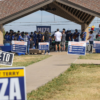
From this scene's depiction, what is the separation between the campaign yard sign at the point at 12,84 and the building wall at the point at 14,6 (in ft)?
64.0

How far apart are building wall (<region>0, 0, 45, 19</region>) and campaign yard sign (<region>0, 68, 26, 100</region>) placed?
19515 mm

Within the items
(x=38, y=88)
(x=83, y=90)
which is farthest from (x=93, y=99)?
(x=38, y=88)

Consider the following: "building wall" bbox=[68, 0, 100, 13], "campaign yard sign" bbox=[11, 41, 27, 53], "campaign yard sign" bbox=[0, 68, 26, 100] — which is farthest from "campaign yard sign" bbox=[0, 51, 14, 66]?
"building wall" bbox=[68, 0, 100, 13]

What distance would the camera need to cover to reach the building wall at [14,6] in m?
22.9

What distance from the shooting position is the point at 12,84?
3580mm

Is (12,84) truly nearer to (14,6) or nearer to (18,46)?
(18,46)

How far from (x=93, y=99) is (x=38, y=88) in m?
1.68

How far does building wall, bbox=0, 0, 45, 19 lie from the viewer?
2289 centimetres

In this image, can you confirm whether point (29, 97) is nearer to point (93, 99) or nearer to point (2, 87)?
point (93, 99)

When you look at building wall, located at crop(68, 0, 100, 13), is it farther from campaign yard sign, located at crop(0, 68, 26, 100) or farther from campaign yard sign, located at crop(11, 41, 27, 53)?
campaign yard sign, located at crop(0, 68, 26, 100)

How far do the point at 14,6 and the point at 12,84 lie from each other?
20.9 m

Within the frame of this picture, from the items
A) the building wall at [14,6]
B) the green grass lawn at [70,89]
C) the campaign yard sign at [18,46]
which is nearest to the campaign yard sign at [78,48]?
the green grass lawn at [70,89]

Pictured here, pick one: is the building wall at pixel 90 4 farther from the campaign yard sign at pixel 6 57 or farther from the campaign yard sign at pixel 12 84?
the campaign yard sign at pixel 12 84

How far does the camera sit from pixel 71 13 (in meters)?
30.8
